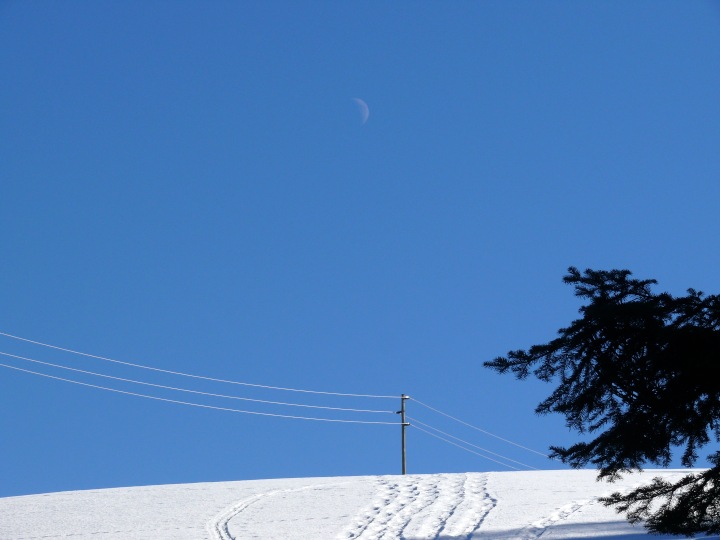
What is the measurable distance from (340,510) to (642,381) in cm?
756

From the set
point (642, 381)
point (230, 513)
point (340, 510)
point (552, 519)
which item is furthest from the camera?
point (230, 513)

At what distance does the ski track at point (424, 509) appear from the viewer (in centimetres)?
1229

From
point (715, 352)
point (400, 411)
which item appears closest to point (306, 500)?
point (715, 352)

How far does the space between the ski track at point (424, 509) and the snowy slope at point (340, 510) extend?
2 cm

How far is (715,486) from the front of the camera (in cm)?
795

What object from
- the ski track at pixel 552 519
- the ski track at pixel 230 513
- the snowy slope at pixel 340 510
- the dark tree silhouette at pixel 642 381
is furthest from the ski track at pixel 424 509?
the dark tree silhouette at pixel 642 381

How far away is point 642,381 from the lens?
8336 mm

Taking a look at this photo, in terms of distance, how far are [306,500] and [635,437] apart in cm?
924

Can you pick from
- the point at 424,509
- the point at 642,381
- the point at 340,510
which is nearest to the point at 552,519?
the point at 424,509

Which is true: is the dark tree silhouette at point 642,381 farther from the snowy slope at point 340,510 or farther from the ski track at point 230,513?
the ski track at point 230,513

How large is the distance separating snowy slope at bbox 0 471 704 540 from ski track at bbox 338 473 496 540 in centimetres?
2

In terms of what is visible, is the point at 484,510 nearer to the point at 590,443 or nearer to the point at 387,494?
the point at 387,494

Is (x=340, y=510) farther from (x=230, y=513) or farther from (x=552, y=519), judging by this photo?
(x=552, y=519)

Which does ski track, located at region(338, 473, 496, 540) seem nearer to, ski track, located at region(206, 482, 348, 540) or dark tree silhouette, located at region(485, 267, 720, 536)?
ski track, located at region(206, 482, 348, 540)
